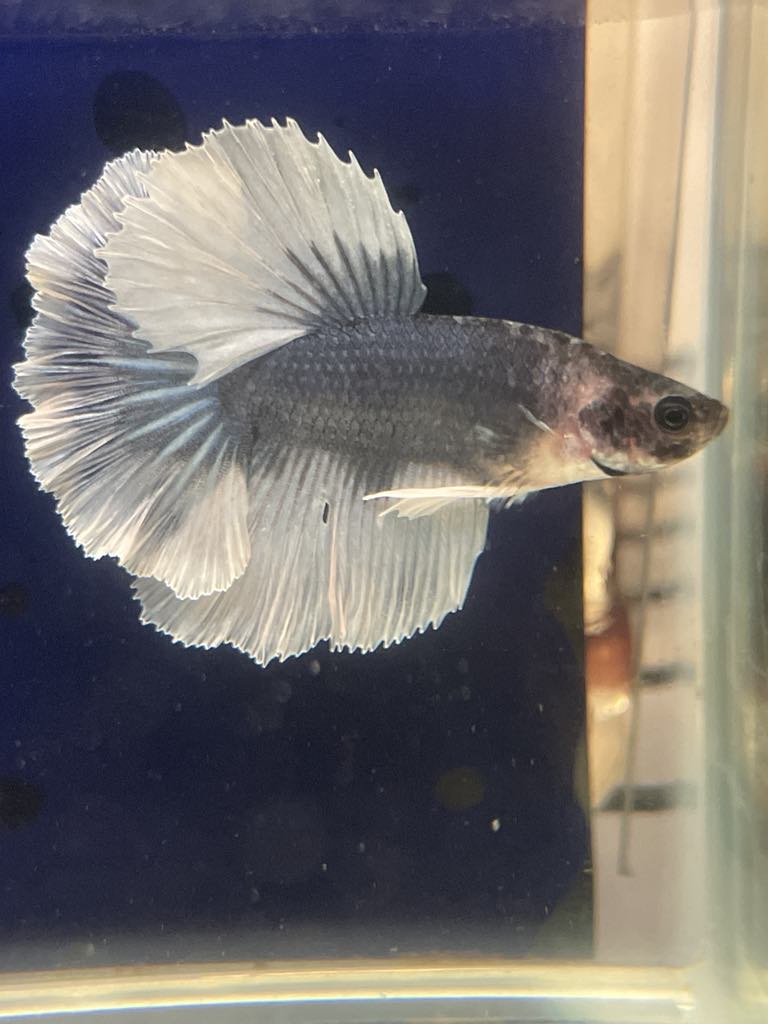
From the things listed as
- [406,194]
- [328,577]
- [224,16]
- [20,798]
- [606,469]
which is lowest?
[20,798]

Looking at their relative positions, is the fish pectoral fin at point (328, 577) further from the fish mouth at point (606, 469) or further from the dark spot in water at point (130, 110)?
the dark spot in water at point (130, 110)

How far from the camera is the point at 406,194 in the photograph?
112cm

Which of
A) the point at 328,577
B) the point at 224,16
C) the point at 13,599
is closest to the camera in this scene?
the point at 328,577

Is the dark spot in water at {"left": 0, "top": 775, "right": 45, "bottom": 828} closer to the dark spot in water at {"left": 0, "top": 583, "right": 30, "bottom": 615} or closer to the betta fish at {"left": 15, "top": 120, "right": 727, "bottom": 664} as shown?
the dark spot in water at {"left": 0, "top": 583, "right": 30, "bottom": 615}

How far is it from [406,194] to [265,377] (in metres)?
0.44

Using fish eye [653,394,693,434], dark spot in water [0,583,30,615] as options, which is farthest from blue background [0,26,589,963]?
fish eye [653,394,693,434]

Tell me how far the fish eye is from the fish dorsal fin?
0.99 ft

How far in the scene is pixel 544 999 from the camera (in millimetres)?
1290

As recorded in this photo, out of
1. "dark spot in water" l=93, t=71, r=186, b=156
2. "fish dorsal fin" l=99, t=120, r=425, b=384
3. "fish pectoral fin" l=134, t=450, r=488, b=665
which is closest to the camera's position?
"fish dorsal fin" l=99, t=120, r=425, b=384

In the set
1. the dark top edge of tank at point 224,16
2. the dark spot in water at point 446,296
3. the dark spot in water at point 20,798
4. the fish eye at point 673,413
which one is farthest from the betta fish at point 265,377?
the dark spot in water at point 20,798

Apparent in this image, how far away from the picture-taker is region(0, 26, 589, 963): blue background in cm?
111

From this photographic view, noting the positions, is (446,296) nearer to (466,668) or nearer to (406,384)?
(406,384)

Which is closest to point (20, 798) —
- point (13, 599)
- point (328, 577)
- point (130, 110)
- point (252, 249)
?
point (13, 599)

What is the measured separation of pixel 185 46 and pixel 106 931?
141cm
